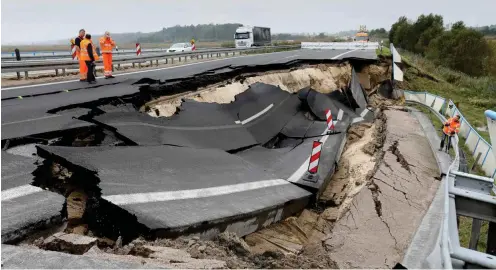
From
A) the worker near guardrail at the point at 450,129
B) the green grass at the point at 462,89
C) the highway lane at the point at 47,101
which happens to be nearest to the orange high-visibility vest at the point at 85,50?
the highway lane at the point at 47,101

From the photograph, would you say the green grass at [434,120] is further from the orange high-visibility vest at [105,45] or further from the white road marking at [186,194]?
the orange high-visibility vest at [105,45]

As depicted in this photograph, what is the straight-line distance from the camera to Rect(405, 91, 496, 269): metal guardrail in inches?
92.6

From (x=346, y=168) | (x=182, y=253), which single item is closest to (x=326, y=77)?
(x=346, y=168)

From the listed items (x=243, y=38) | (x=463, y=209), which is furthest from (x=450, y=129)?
(x=243, y=38)

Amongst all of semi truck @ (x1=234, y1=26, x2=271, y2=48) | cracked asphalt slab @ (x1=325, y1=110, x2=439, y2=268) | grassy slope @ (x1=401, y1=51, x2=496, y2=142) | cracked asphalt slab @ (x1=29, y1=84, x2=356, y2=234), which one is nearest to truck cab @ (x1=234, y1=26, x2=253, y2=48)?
semi truck @ (x1=234, y1=26, x2=271, y2=48)

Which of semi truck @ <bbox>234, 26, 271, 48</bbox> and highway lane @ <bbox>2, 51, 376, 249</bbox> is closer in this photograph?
highway lane @ <bbox>2, 51, 376, 249</bbox>

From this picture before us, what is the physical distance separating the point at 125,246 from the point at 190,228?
744 millimetres

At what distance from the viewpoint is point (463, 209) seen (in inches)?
134

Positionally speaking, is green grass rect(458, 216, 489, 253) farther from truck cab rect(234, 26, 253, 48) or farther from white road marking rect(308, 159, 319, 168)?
truck cab rect(234, 26, 253, 48)

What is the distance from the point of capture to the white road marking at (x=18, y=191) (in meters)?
3.76

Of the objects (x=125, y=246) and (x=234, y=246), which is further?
(x=234, y=246)

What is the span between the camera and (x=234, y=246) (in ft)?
12.6

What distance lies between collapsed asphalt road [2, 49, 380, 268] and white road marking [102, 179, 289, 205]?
0.02 m

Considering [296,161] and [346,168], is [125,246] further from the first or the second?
[346,168]
